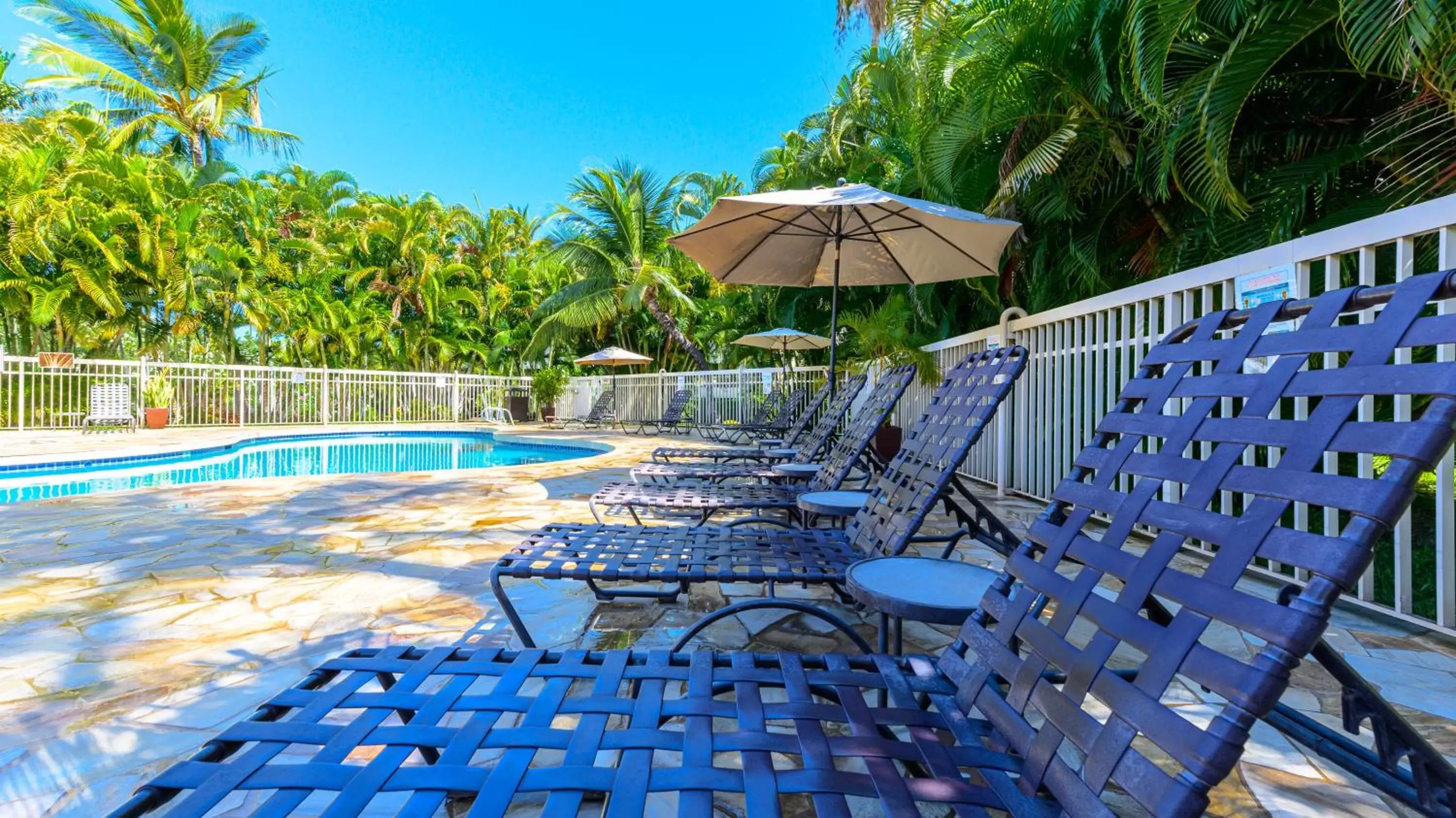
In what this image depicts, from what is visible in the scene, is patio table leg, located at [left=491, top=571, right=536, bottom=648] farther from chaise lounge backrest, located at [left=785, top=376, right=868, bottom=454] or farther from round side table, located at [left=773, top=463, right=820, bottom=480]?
chaise lounge backrest, located at [left=785, top=376, right=868, bottom=454]

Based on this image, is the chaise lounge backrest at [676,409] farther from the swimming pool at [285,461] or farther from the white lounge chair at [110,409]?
the white lounge chair at [110,409]

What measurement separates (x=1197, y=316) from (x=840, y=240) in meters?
2.28

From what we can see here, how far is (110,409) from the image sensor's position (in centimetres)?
1139

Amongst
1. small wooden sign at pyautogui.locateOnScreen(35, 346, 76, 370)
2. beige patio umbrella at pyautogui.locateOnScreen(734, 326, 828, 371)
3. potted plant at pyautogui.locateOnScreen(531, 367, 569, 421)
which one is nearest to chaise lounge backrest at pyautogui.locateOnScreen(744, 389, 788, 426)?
beige patio umbrella at pyautogui.locateOnScreen(734, 326, 828, 371)

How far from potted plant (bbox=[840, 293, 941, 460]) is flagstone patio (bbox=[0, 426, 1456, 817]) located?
2.27 meters

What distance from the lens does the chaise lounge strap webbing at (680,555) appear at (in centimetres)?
185

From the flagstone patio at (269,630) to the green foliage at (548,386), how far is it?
13213 mm

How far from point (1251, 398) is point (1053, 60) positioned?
5.18 metres

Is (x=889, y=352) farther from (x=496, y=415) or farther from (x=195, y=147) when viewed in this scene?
(x=195, y=147)

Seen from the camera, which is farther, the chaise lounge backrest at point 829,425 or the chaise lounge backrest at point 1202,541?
the chaise lounge backrest at point 829,425

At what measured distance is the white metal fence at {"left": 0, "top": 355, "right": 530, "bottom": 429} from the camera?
12.1m

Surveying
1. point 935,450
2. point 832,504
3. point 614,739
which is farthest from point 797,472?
point 614,739

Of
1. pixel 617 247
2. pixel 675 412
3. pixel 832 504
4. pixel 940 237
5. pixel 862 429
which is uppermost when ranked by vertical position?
pixel 617 247

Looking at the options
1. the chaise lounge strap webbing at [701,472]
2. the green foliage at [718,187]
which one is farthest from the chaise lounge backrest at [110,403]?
the chaise lounge strap webbing at [701,472]
